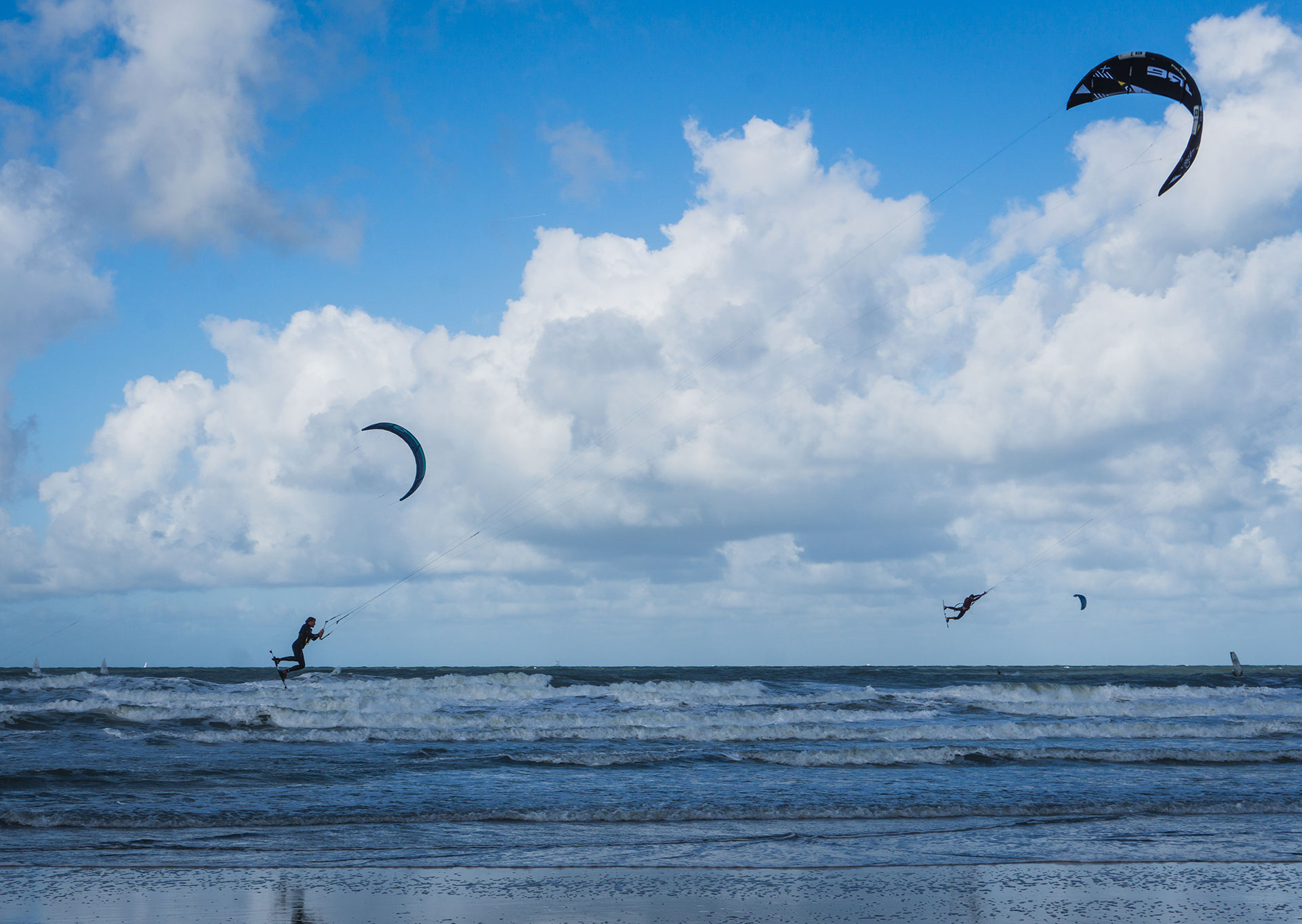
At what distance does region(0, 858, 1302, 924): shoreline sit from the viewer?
6883 mm

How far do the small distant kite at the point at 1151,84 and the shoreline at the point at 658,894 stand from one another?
12274 millimetres

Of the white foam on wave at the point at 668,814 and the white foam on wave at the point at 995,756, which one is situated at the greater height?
the white foam on wave at the point at 995,756

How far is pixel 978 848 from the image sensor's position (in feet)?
30.2

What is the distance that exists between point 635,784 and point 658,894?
6131 millimetres

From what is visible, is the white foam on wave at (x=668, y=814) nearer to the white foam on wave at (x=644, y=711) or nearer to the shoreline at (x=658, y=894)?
the shoreline at (x=658, y=894)

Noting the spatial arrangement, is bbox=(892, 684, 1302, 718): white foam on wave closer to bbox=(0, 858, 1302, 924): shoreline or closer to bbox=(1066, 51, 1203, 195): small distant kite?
bbox=(1066, 51, 1203, 195): small distant kite

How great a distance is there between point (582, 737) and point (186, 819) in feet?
31.5

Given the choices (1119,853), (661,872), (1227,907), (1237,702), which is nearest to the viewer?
(1227,907)

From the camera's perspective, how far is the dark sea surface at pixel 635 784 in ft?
30.8

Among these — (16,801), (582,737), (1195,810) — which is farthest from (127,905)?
(582,737)

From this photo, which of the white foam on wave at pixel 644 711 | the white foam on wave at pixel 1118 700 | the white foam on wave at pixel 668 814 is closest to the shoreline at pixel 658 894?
the white foam on wave at pixel 668 814

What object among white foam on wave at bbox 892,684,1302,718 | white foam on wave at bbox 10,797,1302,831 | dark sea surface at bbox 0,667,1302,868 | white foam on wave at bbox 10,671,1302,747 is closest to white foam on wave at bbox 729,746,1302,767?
dark sea surface at bbox 0,667,1302,868

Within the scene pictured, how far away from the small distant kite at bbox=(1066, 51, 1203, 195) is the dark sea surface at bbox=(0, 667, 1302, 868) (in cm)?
1019

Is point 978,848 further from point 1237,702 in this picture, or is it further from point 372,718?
point 1237,702
